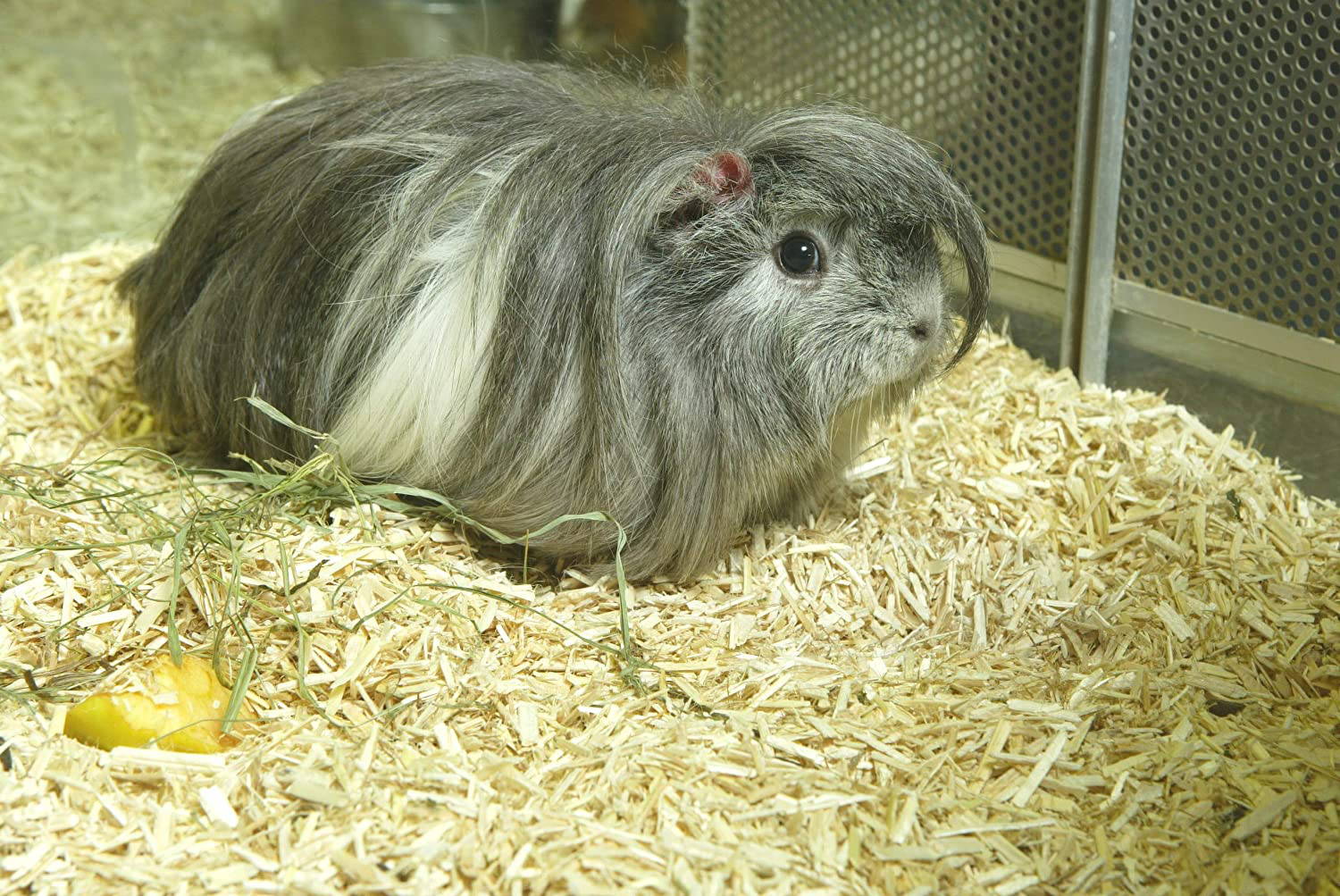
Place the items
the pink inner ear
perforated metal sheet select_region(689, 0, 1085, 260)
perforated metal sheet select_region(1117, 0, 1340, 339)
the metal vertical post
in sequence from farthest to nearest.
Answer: perforated metal sheet select_region(689, 0, 1085, 260) < the metal vertical post < perforated metal sheet select_region(1117, 0, 1340, 339) < the pink inner ear

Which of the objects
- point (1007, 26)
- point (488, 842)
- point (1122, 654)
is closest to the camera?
point (488, 842)

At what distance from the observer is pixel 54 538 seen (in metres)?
2.63

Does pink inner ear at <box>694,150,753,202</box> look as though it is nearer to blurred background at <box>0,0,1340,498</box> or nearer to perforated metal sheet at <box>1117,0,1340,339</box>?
blurred background at <box>0,0,1340,498</box>

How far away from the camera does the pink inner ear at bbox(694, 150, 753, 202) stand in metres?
2.43

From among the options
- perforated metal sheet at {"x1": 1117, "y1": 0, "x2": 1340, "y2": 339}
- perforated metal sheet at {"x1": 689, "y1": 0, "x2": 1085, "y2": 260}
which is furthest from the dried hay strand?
perforated metal sheet at {"x1": 689, "y1": 0, "x2": 1085, "y2": 260}

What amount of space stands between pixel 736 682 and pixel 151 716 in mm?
1021

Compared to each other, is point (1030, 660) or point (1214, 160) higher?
point (1214, 160)

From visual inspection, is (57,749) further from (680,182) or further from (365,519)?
(680,182)

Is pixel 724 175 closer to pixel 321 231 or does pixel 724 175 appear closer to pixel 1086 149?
pixel 321 231

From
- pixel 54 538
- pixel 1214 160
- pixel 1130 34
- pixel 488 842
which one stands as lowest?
pixel 488 842

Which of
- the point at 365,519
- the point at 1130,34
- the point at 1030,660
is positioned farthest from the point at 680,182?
the point at 1130,34

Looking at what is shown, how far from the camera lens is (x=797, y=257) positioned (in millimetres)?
2506

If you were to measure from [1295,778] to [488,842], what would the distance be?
132 cm

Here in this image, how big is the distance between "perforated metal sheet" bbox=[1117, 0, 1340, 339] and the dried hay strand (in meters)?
0.39
